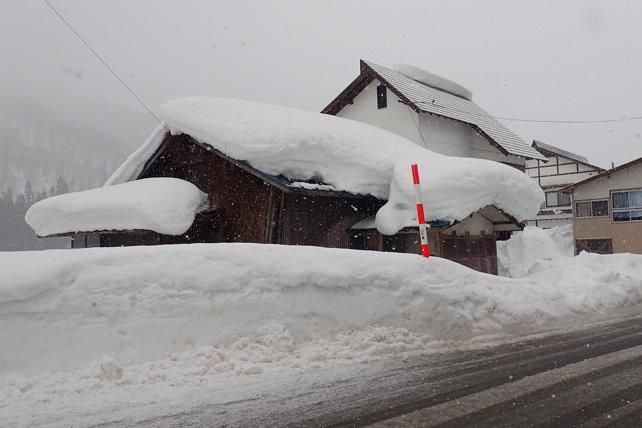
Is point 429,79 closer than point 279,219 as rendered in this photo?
No

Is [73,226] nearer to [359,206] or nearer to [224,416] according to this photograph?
[359,206]

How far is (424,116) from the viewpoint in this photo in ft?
59.3

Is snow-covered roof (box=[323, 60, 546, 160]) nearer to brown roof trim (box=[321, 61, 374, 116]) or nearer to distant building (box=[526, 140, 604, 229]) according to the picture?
brown roof trim (box=[321, 61, 374, 116])

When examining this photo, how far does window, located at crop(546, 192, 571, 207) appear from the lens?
3209 cm

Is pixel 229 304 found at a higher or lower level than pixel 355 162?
lower

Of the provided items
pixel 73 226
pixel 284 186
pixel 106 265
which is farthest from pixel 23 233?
pixel 106 265

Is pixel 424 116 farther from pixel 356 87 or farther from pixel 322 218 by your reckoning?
pixel 322 218

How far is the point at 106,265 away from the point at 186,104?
10141 millimetres

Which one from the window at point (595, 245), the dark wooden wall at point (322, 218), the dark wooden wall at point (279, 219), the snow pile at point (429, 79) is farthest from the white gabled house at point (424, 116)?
the window at point (595, 245)

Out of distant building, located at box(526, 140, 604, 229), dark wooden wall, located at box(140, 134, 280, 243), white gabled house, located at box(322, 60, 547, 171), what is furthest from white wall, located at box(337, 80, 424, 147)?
distant building, located at box(526, 140, 604, 229)

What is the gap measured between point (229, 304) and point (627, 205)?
24.8m

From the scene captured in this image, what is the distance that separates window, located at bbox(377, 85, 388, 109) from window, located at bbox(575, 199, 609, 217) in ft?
41.8

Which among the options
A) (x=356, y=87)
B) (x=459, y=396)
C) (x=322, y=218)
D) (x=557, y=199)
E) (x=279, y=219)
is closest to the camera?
(x=459, y=396)

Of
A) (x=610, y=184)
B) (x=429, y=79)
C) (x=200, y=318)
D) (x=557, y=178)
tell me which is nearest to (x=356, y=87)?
(x=429, y=79)
